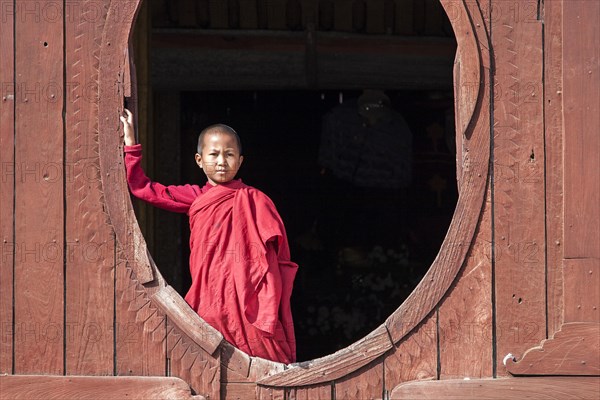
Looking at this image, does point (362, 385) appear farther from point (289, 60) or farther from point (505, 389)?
point (289, 60)

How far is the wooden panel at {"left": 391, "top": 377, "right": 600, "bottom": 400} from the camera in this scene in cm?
479

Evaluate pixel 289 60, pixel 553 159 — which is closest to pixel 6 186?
pixel 553 159

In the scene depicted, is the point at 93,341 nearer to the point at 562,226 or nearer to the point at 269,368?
the point at 269,368

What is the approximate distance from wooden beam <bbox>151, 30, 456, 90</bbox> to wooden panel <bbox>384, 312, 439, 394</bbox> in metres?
2.42

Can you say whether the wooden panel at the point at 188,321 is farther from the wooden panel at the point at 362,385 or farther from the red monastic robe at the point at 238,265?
the wooden panel at the point at 362,385

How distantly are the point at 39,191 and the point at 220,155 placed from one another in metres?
0.69

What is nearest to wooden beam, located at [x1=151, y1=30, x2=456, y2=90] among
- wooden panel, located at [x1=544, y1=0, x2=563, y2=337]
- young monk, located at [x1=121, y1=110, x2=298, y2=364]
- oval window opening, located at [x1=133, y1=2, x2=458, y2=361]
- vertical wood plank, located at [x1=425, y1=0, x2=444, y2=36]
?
vertical wood plank, located at [x1=425, y1=0, x2=444, y2=36]

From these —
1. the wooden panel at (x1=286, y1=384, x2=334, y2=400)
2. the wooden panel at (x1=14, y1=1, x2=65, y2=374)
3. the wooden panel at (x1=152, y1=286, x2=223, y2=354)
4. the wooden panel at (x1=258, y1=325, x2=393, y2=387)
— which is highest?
the wooden panel at (x1=14, y1=1, x2=65, y2=374)

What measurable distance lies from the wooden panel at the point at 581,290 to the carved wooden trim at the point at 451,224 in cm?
39

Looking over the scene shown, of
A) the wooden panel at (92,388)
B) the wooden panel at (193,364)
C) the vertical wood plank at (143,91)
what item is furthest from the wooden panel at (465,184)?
the vertical wood plank at (143,91)

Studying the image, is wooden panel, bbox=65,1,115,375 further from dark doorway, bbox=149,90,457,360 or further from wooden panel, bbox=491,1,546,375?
dark doorway, bbox=149,90,457,360

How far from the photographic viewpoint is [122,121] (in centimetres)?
494

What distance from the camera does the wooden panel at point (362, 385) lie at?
485cm

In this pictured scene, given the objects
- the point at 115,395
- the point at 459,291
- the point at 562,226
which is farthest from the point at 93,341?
the point at 562,226
